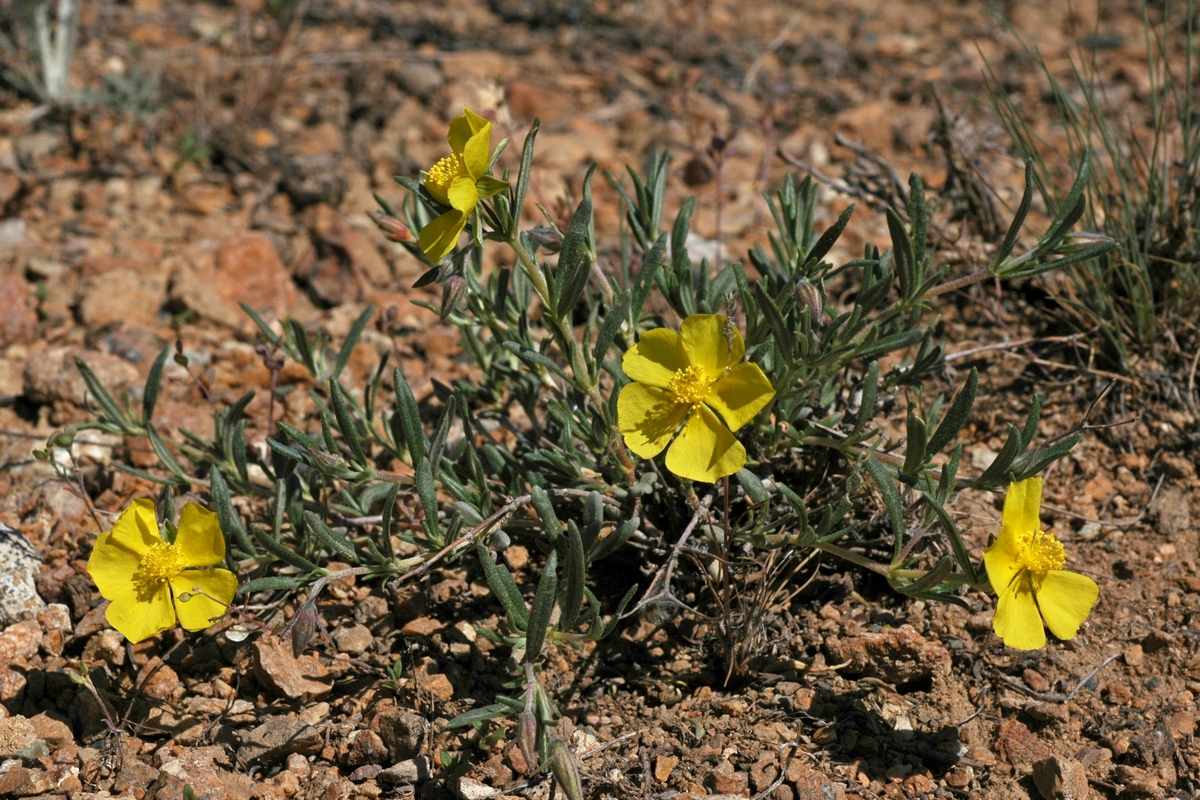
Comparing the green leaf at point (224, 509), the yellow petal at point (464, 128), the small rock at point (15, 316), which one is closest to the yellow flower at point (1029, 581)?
the yellow petal at point (464, 128)

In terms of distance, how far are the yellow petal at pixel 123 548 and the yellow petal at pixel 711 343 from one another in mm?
1228

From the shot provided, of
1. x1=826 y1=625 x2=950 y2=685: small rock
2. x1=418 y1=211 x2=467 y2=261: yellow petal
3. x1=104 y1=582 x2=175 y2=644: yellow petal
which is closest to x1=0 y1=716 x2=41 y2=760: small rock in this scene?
x1=104 y1=582 x2=175 y2=644: yellow petal

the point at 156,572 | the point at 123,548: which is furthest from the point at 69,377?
the point at 156,572

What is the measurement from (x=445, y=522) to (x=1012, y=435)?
1.33 meters

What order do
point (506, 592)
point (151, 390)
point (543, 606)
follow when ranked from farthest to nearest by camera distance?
point (151, 390)
point (506, 592)
point (543, 606)

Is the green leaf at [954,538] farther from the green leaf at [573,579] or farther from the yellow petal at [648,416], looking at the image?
the green leaf at [573,579]

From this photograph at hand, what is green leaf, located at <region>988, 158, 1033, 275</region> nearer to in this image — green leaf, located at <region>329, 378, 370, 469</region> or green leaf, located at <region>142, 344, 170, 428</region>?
green leaf, located at <region>329, 378, 370, 469</region>

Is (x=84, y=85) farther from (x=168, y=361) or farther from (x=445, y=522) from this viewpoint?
(x=445, y=522)

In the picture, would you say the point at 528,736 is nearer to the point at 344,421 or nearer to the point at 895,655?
the point at 344,421

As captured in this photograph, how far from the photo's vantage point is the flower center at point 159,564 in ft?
7.60

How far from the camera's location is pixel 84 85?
488 cm

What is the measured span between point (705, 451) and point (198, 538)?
113cm

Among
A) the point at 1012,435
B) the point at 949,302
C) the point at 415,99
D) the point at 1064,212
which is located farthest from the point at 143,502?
the point at 415,99

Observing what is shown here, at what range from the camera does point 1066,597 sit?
2.13 meters
